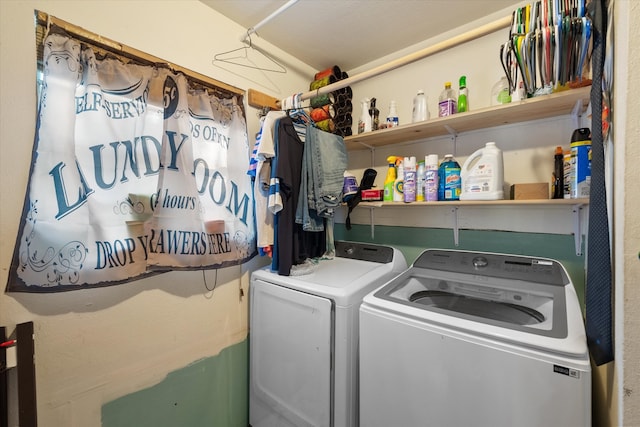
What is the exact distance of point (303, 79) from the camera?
2221 millimetres

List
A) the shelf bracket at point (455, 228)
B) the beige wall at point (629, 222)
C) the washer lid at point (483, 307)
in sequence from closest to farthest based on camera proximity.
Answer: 1. the beige wall at point (629, 222)
2. the washer lid at point (483, 307)
3. the shelf bracket at point (455, 228)

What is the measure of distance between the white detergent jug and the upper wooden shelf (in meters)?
0.18

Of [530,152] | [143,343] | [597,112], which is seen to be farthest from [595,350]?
[143,343]

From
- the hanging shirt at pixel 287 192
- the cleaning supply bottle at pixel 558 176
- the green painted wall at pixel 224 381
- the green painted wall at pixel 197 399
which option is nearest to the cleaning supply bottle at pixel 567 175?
the cleaning supply bottle at pixel 558 176

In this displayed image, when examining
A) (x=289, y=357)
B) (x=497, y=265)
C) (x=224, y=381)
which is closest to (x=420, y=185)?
(x=497, y=265)

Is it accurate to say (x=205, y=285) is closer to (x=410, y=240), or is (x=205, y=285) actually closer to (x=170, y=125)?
(x=170, y=125)

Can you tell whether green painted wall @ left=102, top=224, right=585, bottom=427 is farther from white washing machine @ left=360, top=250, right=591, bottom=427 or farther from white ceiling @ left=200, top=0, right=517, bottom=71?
white ceiling @ left=200, top=0, right=517, bottom=71

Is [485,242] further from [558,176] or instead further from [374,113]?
[374,113]

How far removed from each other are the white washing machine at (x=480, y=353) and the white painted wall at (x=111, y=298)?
990mm

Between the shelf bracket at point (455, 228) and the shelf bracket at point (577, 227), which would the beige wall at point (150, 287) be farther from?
the shelf bracket at point (455, 228)

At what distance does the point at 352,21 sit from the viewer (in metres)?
1.70

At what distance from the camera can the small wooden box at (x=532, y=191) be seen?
1332 mm

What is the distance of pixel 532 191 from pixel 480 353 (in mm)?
947

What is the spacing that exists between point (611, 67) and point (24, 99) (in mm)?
2021
